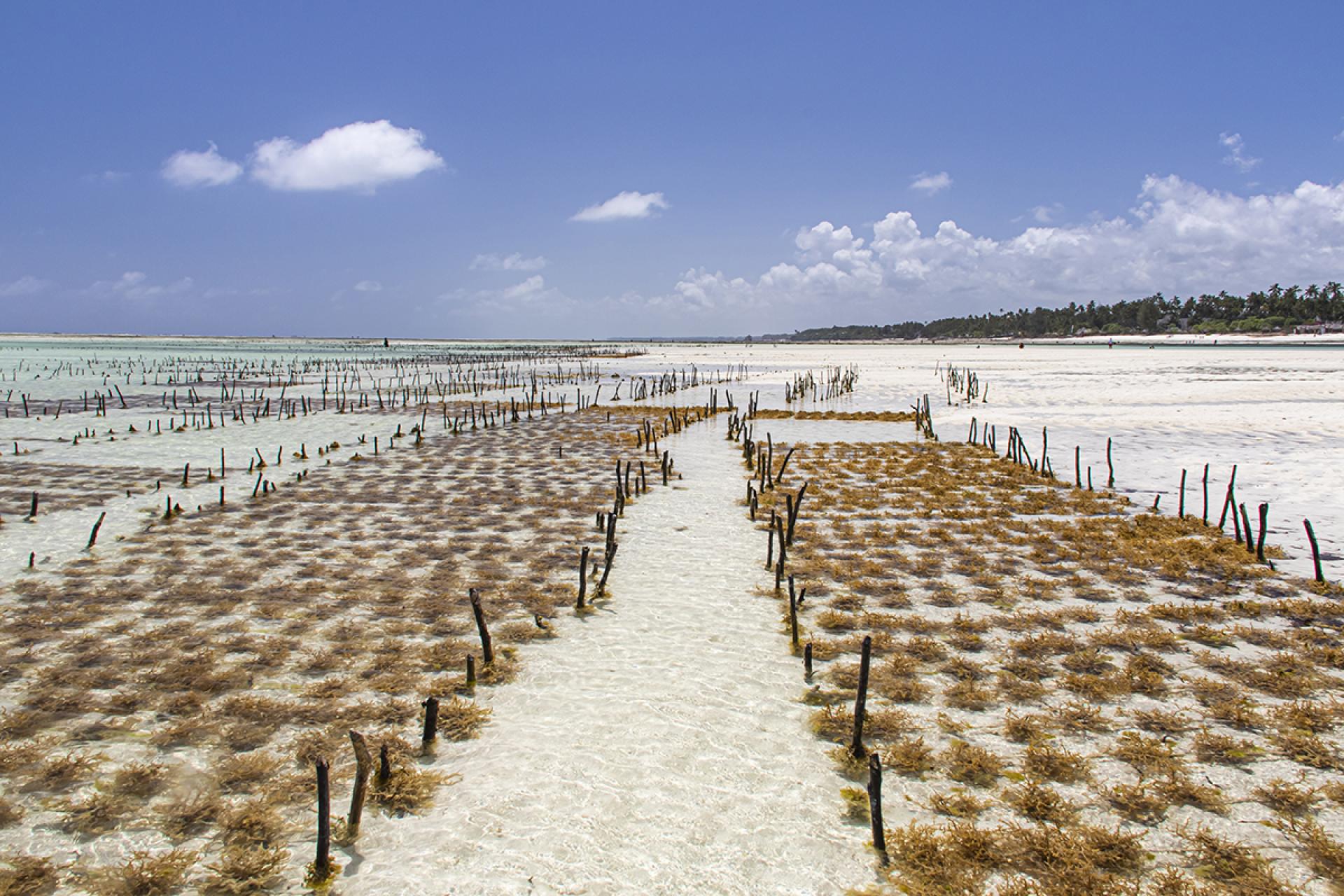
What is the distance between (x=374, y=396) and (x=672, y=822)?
39.0 metres

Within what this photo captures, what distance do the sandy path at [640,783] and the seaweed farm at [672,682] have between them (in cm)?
3

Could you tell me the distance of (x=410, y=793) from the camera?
5367 millimetres

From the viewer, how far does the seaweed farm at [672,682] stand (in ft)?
15.8

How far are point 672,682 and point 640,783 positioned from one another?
1.69 meters

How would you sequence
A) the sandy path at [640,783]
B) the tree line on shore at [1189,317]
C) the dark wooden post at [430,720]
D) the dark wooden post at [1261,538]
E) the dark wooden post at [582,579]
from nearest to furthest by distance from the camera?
the sandy path at [640,783]
the dark wooden post at [430,720]
the dark wooden post at [582,579]
the dark wooden post at [1261,538]
the tree line on shore at [1189,317]

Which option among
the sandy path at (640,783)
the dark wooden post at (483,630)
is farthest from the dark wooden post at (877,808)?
the dark wooden post at (483,630)

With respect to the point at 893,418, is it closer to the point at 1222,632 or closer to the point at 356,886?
the point at 1222,632

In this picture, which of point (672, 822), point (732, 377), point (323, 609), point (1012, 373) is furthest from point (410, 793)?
point (1012, 373)

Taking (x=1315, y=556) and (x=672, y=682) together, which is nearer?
(x=672, y=682)

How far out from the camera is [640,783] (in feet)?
18.4

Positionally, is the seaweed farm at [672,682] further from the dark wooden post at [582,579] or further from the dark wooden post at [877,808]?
the dark wooden post at [582,579]

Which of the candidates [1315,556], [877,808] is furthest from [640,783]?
[1315,556]

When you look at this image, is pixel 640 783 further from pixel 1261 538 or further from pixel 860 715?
pixel 1261 538

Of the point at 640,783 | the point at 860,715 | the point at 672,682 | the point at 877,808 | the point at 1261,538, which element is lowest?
the point at 640,783
